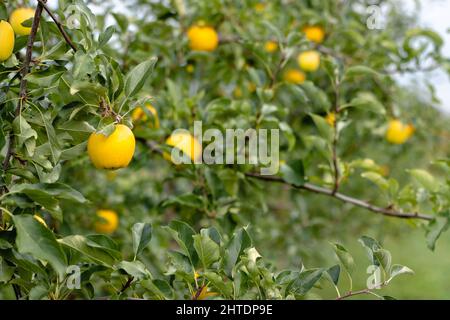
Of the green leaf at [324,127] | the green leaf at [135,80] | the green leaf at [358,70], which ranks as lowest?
the green leaf at [324,127]

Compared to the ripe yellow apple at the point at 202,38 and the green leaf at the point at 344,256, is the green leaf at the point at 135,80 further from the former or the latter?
the ripe yellow apple at the point at 202,38

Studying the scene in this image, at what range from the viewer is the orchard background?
0.75 meters

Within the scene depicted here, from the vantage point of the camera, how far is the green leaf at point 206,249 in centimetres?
77

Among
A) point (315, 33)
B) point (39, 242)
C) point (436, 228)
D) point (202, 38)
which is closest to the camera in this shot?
point (39, 242)

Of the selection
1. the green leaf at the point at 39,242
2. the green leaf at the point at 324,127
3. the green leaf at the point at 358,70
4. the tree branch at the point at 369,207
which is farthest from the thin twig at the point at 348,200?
the green leaf at the point at 39,242

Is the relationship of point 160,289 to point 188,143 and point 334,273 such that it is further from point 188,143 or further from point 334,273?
point 188,143

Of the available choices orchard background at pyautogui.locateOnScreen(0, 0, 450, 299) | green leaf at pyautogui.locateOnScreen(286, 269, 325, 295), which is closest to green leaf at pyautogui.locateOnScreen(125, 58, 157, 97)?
orchard background at pyautogui.locateOnScreen(0, 0, 450, 299)

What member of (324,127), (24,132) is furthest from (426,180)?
(24,132)

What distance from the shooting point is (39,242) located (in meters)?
0.64

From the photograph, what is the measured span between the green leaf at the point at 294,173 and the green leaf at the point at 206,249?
55cm

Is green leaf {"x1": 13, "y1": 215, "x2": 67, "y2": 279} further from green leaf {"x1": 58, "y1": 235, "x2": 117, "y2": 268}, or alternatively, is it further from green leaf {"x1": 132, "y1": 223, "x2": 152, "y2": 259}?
green leaf {"x1": 132, "y1": 223, "x2": 152, "y2": 259}

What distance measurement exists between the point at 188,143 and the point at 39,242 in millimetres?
638

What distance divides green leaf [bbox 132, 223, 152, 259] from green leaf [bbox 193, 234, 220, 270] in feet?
0.27
